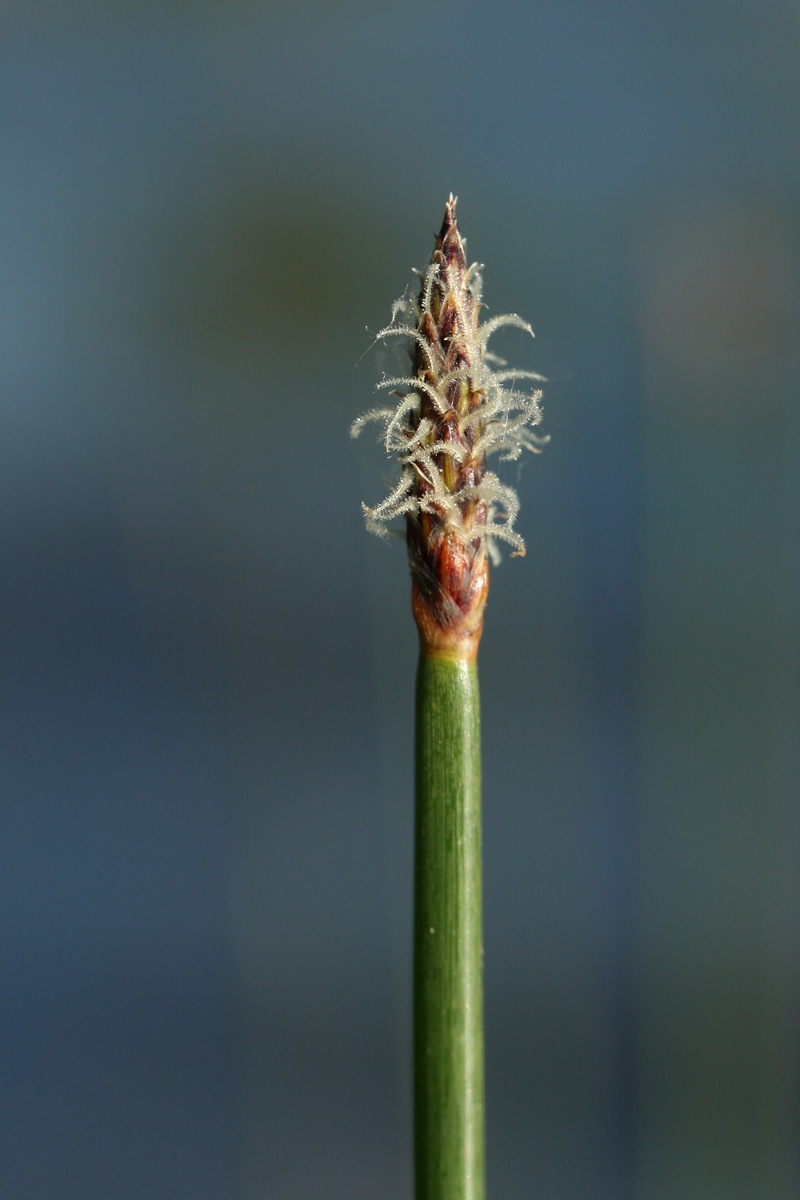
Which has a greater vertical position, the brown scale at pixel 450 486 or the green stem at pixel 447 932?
the brown scale at pixel 450 486

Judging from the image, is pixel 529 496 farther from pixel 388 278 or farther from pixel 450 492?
pixel 450 492

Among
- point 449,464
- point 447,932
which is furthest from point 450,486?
point 447,932

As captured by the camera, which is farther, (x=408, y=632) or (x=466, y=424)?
(x=408, y=632)

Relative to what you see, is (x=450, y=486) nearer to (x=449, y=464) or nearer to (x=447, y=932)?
(x=449, y=464)

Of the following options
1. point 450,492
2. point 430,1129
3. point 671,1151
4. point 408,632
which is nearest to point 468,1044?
point 430,1129

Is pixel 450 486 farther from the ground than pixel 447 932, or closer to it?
farther from the ground
